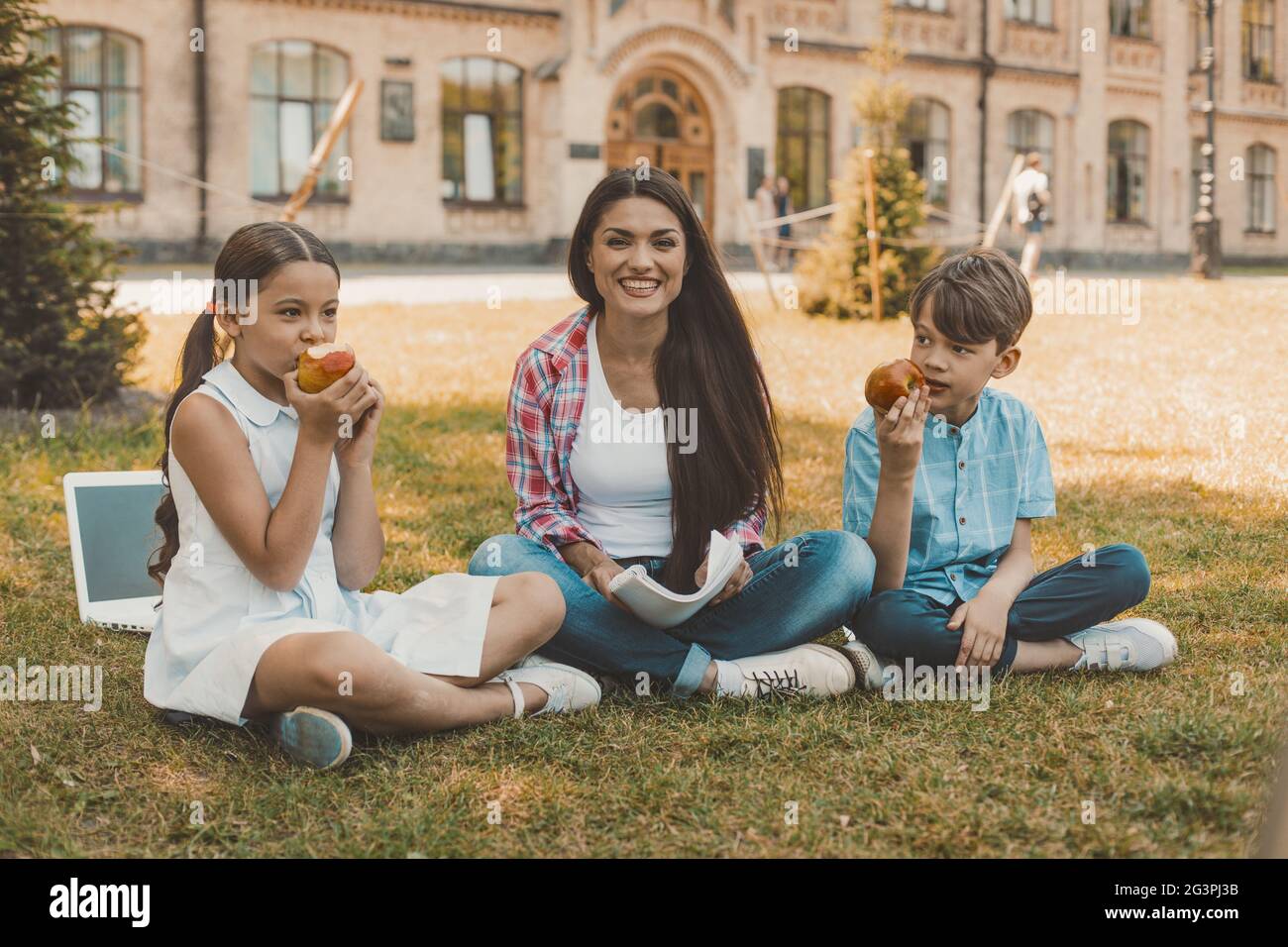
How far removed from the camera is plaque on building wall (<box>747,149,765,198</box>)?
81.4 ft

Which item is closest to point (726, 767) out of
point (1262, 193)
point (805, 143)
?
point (805, 143)

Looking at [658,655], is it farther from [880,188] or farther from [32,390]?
[880,188]

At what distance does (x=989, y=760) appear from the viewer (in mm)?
2785

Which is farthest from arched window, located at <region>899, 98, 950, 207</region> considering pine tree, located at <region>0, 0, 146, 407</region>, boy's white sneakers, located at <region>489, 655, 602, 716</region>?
boy's white sneakers, located at <region>489, 655, 602, 716</region>

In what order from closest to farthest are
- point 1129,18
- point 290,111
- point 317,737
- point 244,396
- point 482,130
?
point 317,737
point 244,396
point 290,111
point 482,130
point 1129,18

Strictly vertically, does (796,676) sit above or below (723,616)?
below

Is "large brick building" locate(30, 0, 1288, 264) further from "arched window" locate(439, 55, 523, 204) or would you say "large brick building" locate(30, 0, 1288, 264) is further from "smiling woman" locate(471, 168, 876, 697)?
"smiling woman" locate(471, 168, 876, 697)

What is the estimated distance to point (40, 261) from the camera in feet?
23.4

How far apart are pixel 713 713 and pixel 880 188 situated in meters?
11.0

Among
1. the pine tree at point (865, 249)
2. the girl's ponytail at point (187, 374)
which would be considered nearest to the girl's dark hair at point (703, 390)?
the girl's ponytail at point (187, 374)

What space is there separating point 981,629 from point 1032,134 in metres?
27.8

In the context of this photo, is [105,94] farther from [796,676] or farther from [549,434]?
[796,676]

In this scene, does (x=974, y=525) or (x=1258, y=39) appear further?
(x=1258, y=39)

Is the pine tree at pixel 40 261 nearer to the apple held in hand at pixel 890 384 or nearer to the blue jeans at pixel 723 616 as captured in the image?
the blue jeans at pixel 723 616
